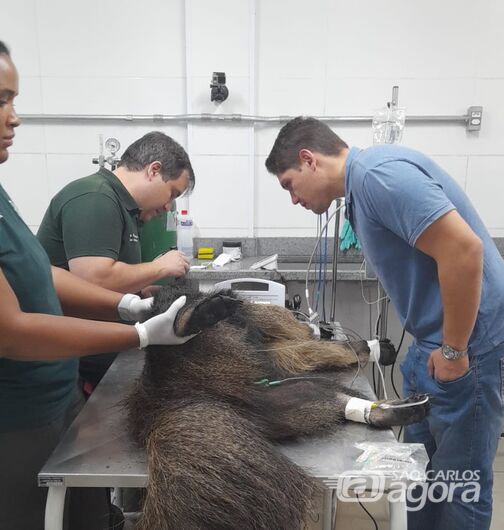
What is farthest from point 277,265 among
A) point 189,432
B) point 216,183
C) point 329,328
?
point 189,432

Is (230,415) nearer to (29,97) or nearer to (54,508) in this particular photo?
(54,508)

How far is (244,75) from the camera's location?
8.42 ft

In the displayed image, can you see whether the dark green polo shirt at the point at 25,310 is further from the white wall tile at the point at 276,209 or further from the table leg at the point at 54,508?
the white wall tile at the point at 276,209

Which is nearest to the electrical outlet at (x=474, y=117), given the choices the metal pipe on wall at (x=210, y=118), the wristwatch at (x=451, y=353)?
the metal pipe on wall at (x=210, y=118)

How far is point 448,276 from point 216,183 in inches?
71.9

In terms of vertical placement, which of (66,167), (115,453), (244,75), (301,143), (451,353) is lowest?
(115,453)

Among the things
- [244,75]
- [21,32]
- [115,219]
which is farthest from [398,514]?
[21,32]

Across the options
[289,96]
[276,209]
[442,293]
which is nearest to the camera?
[442,293]

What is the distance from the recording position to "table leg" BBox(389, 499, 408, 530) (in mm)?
913

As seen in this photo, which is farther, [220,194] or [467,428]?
[220,194]

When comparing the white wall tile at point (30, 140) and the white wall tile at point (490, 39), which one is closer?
the white wall tile at point (490, 39)

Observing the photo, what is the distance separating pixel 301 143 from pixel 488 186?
1.77 metres

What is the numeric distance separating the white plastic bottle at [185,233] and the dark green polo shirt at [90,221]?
112 centimetres

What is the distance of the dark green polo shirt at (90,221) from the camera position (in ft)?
4.52
